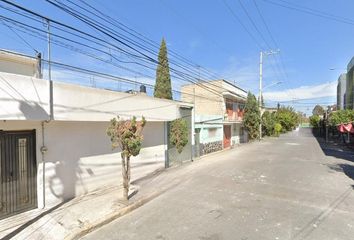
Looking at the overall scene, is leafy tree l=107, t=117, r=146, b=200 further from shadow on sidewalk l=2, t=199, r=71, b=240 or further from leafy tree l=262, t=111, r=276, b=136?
leafy tree l=262, t=111, r=276, b=136

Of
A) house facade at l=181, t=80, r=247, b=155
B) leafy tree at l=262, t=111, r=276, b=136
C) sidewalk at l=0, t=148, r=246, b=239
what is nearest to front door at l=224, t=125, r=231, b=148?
house facade at l=181, t=80, r=247, b=155

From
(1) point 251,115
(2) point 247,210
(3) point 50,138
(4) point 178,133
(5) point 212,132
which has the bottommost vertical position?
(2) point 247,210

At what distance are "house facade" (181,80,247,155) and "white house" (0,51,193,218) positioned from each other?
10.0 metres

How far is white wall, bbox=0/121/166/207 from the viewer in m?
7.82

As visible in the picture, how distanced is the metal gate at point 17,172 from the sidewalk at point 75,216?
325 mm

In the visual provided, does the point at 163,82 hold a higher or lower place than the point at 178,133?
higher

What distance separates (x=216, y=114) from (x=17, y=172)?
71.7ft

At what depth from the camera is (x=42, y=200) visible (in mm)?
7676

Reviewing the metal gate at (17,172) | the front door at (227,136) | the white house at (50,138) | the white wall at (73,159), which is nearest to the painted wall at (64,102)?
the white house at (50,138)

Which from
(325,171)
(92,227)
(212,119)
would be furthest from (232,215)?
(212,119)

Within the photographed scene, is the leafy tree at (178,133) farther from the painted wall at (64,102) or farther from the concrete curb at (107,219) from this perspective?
the concrete curb at (107,219)

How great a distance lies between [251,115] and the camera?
3122 centimetres

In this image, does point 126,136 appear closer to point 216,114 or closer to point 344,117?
point 216,114

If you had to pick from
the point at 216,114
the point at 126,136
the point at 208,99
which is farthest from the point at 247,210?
the point at 208,99
